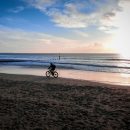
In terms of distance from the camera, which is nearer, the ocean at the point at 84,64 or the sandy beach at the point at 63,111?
the sandy beach at the point at 63,111

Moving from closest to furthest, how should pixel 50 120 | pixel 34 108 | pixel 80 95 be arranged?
pixel 50 120
pixel 34 108
pixel 80 95

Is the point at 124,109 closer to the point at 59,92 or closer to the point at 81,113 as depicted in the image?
the point at 81,113

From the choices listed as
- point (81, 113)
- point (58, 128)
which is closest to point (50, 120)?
point (58, 128)

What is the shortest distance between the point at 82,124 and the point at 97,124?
54cm

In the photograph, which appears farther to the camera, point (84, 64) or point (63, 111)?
point (84, 64)

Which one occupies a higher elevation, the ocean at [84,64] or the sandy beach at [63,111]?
the ocean at [84,64]

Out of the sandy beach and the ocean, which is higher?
the ocean

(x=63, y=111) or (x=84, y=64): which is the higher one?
(x=84, y=64)

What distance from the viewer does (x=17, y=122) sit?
806 cm

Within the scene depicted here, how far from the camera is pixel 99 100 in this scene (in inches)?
471

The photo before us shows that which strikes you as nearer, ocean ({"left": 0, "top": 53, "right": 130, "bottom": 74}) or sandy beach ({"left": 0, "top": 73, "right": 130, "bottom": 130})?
sandy beach ({"left": 0, "top": 73, "right": 130, "bottom": 130})

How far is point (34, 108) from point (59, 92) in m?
4.13

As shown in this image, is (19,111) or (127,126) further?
(19,111)

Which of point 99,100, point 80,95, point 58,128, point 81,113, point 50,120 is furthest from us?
point 80,95
